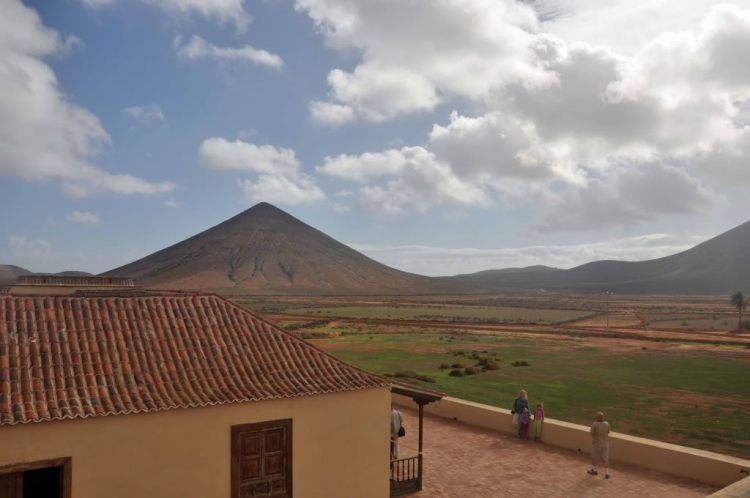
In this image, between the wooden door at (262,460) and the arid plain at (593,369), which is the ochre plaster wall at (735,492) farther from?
the arid plain at (593,369)

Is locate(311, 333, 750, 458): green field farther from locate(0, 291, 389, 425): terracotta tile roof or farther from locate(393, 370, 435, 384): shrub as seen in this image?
locate(0, 291, 389, 425): terracotta tile roof

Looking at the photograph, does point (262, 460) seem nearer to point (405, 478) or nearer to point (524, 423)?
point (405, 478)

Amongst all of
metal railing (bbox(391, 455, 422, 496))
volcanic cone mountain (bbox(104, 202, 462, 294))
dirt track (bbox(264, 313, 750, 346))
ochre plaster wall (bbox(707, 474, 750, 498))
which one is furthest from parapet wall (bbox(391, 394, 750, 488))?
volcanic cone mountain (bbox(104, 202, 462, 294))

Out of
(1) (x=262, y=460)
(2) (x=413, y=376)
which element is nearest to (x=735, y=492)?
(1) (x=262, y=460)

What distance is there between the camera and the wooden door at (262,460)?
9.20 meters

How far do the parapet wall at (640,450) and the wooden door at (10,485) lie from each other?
1171cm

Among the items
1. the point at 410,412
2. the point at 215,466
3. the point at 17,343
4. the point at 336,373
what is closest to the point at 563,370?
the point at 410,412

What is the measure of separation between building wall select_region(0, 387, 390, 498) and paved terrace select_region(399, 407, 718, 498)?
2170mm

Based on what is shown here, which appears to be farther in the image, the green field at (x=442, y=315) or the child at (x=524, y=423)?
the green field at (x=442, y=315)

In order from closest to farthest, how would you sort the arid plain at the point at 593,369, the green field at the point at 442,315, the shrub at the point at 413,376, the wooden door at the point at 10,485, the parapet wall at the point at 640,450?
1. the wooden door at the point at 10,485
2. the parapet wall at the point at 640,450
3. the arid plain at the point at 593,369
4. the shrub at the point at 413,376
5. the green field at the point at 442,315

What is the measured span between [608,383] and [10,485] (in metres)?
25.6

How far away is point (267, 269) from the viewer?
543 feet

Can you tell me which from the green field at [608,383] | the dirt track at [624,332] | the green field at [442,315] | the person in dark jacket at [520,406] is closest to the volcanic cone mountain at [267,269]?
the green field at [442,315]

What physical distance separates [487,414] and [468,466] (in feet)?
10.7
